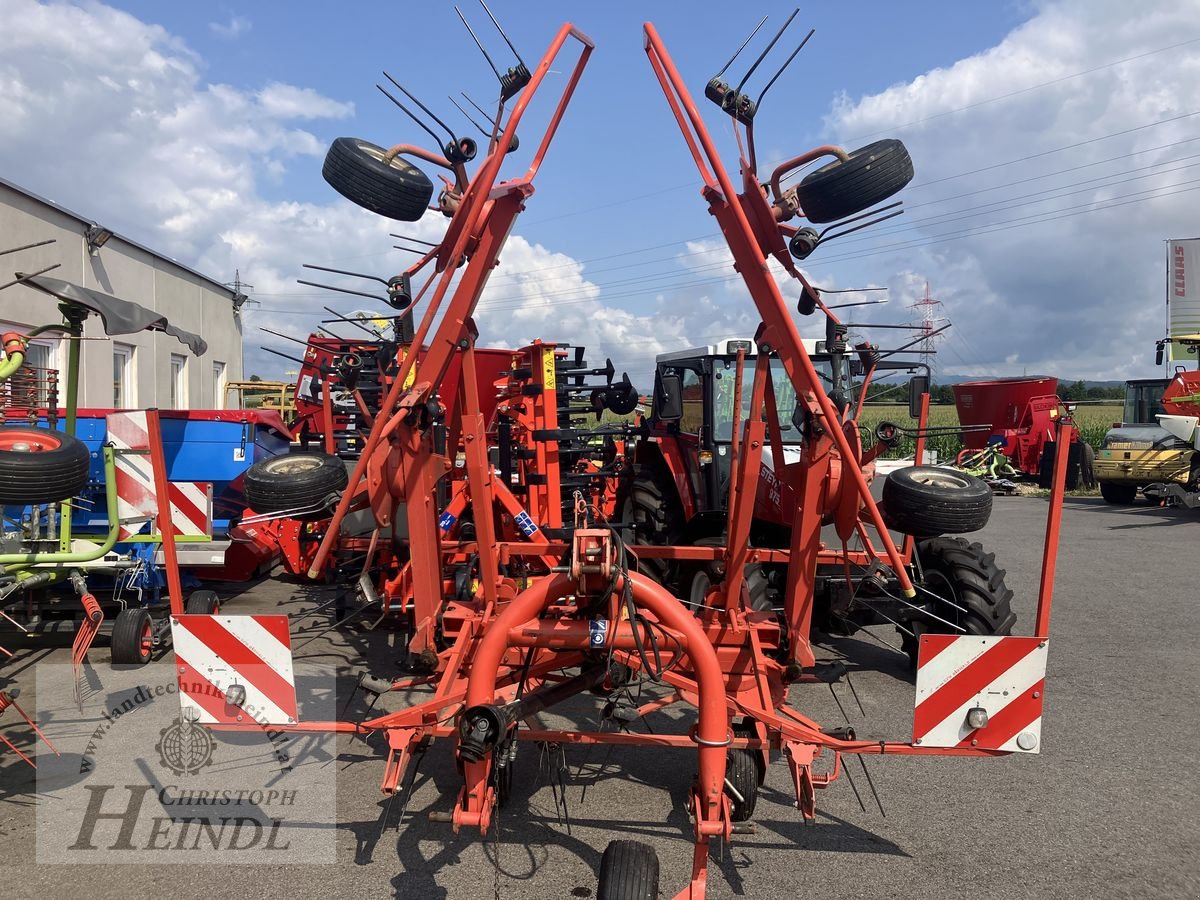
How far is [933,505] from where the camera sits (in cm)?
397

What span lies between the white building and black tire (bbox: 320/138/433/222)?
734 cm

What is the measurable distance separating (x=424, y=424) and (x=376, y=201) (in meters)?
1.03

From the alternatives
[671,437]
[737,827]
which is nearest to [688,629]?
[737,827]

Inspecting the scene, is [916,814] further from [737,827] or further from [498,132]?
[498,132]

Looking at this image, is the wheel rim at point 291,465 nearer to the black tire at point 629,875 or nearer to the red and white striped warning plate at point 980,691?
the black tire at point 629,875

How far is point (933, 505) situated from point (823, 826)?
5.18ft

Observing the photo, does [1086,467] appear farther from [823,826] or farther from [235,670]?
[235,670]

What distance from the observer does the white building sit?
36.2 feet

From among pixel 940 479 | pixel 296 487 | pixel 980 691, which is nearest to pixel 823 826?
pixel 980 691

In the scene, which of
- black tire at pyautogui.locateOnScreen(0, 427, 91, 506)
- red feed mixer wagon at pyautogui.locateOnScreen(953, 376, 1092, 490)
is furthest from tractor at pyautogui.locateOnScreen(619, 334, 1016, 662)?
red feed mixer wagon at pyautogui.locateOnScreen(953, 376, 1092, 490)

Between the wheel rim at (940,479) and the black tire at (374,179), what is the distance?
2671 mm

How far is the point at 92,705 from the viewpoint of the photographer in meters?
5.34

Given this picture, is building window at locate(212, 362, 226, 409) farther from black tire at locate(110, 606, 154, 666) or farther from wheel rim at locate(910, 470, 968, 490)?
wheel rim at locate(910, 470, 968, 490)

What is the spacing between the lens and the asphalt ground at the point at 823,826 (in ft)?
11.2
